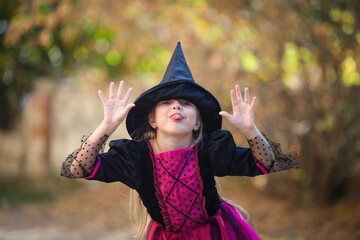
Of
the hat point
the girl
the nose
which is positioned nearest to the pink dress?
the girl

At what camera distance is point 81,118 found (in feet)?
28.7

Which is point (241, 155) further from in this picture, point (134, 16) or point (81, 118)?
point (81, 118)

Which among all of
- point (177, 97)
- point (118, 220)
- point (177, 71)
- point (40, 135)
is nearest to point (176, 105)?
point (177, 97)

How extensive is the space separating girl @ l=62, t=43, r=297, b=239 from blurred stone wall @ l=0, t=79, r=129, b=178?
5825mm

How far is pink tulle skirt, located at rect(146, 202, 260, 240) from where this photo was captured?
2.24 m

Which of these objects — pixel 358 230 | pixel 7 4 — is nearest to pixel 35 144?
pixel 7 4

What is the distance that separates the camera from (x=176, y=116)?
7.16ft

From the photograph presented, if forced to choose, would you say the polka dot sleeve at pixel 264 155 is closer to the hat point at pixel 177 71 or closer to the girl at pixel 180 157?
the girl at pixel 180 157

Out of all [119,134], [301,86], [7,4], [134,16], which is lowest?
[301,86]

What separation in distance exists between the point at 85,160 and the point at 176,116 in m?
0.51

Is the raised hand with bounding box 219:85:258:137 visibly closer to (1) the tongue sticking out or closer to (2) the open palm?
(2) the open palm

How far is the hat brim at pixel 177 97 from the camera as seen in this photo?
2.18m

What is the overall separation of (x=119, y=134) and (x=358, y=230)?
223 inches

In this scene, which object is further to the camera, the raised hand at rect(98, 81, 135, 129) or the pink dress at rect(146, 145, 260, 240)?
the pink dress at rect(146, 145, 260, 240)
